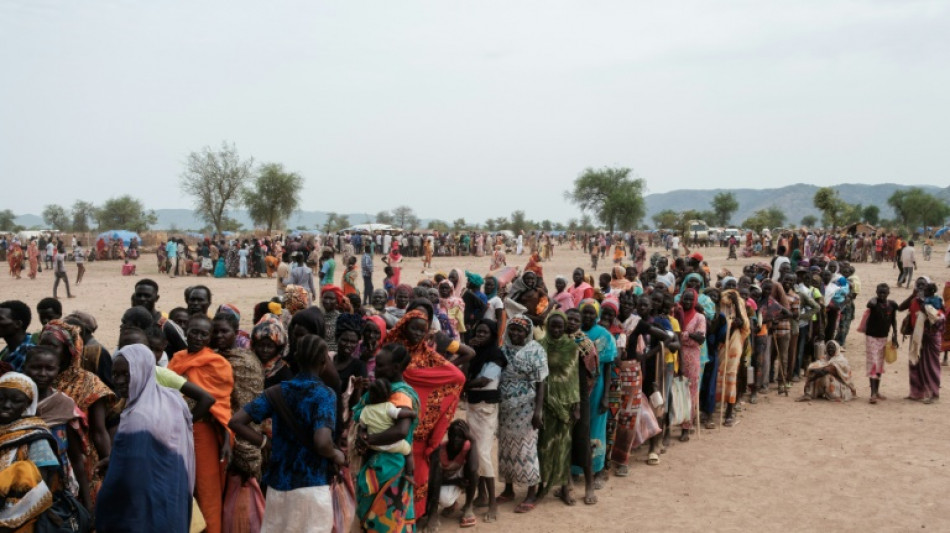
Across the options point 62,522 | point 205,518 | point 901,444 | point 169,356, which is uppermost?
point 169,356

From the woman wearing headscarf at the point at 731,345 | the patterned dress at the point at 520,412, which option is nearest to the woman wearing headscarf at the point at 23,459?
the patterned dress at the point at 520,412

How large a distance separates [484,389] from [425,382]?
2.46ft

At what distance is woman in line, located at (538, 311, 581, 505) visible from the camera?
18.6 feet

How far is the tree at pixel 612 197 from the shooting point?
221 feet

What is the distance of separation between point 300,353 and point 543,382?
2.46m

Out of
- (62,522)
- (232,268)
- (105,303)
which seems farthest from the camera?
(232,268)

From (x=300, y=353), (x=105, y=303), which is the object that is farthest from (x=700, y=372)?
(x=105, y=303)

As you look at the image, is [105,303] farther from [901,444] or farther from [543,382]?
[901,444]

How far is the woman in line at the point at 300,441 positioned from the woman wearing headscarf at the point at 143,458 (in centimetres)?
33

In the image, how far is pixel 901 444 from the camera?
7.59 meters

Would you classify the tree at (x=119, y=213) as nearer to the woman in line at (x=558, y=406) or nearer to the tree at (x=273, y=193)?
the tree at (x=273, y=193)

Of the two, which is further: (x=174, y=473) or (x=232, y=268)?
(x=232, y=268)

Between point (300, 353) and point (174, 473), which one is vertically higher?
point (300, 353)

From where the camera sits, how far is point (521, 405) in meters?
5.55
